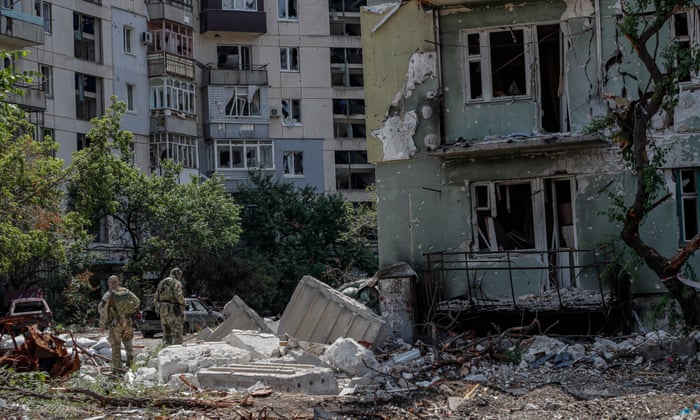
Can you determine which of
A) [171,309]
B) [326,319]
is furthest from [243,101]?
[326,319]

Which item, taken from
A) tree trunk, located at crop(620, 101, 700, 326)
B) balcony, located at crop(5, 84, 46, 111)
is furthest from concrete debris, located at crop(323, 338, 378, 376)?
balcony, located at crop(5, 84, 46, 111)

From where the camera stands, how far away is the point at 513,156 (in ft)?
62.5

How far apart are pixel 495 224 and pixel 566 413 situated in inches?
315

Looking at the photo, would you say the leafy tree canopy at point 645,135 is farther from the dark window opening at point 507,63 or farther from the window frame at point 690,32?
the dark window opening at point 507,63

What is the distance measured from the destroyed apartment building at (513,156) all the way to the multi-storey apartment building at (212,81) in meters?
25.7

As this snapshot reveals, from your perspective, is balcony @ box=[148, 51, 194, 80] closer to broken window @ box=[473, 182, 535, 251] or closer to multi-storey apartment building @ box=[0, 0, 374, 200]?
multi-storey apartment building @ box=[0, 0, 374, 200]

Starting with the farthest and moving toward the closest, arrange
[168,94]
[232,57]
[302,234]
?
1. [232,57]
2. [168,94]
3. [302,234]

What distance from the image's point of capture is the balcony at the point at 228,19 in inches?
2082

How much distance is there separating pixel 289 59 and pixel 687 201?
3954 cm

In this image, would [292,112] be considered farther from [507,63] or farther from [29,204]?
[507,63]

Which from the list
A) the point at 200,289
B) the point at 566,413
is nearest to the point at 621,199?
the point at 566,413

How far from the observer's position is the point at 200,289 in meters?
43.0

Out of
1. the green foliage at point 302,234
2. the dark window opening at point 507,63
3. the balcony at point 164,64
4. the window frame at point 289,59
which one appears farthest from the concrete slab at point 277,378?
the window frame at point 289,59

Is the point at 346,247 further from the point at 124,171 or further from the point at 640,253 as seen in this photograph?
the point at 640,253
